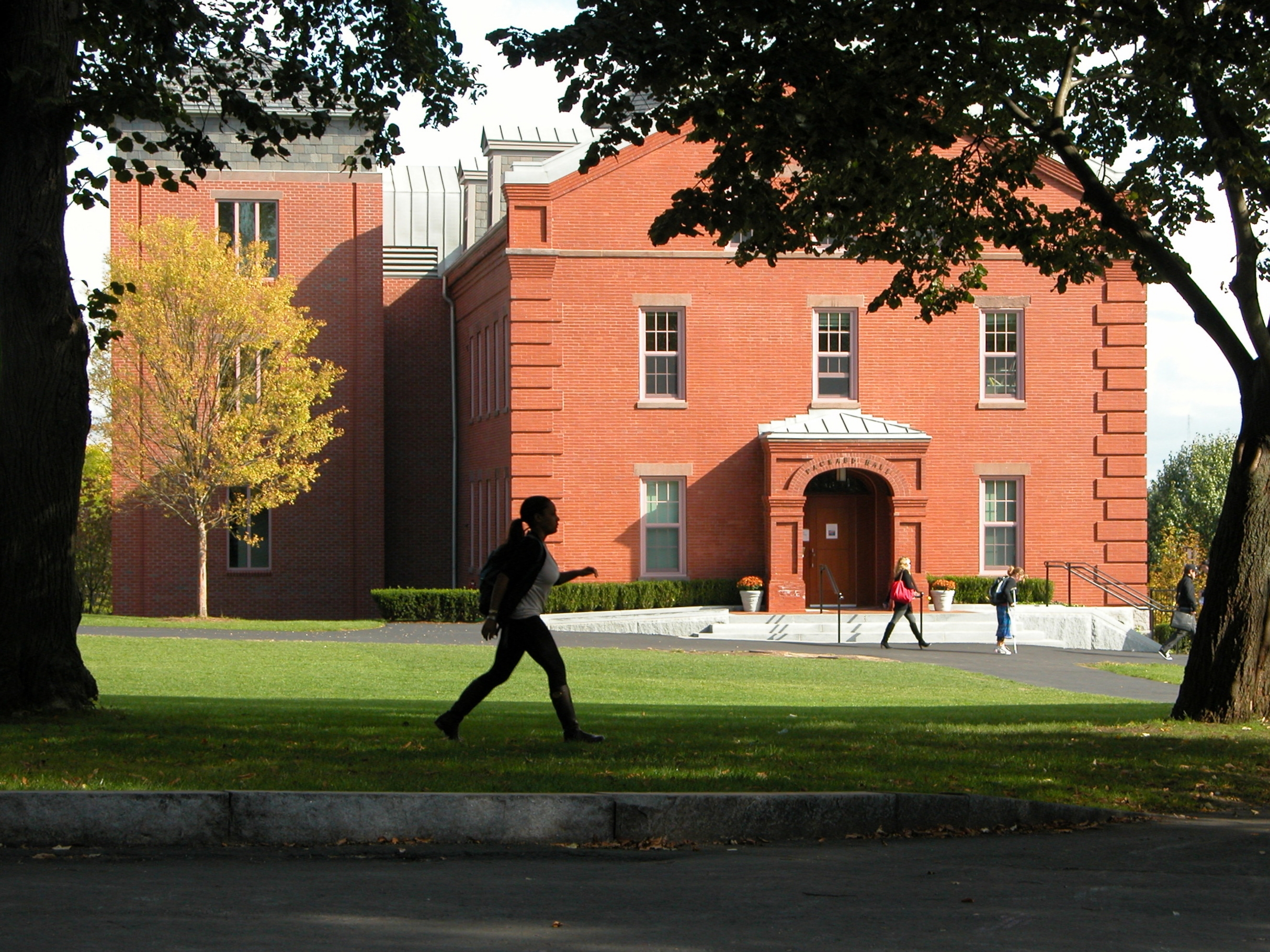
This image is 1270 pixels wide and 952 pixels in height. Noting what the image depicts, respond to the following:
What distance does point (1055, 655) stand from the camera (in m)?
27.0

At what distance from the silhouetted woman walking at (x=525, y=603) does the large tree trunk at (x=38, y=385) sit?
11.1ft

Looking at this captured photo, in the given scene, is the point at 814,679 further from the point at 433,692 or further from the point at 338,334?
the point at 338,334

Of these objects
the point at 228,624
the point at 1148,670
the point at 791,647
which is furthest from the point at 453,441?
the point at 1148,670

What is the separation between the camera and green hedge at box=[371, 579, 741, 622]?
31.5m

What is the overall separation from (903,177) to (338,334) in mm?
24888

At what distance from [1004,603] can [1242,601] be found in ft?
45.4

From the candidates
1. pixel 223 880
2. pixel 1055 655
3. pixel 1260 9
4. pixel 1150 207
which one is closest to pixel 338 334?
pixel 1055 655

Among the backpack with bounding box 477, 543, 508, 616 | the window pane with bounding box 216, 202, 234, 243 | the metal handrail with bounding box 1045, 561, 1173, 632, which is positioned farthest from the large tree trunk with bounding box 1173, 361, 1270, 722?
the window pane with bounding box 216, 202, 234, 243

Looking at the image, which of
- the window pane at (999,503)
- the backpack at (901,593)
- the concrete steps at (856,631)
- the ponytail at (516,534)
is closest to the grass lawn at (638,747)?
the ponytail at (516,534)

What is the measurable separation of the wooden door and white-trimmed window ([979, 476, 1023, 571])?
267 cm

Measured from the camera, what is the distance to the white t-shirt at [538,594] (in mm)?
9914

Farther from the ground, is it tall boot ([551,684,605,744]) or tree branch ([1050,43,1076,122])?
tree branch ([1050,43,1076,122])

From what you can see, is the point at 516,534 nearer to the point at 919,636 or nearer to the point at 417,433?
the point at 919,636

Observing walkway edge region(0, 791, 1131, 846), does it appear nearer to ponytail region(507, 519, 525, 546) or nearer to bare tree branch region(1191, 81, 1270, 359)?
ponytail region(507, 519, 525, 546)
